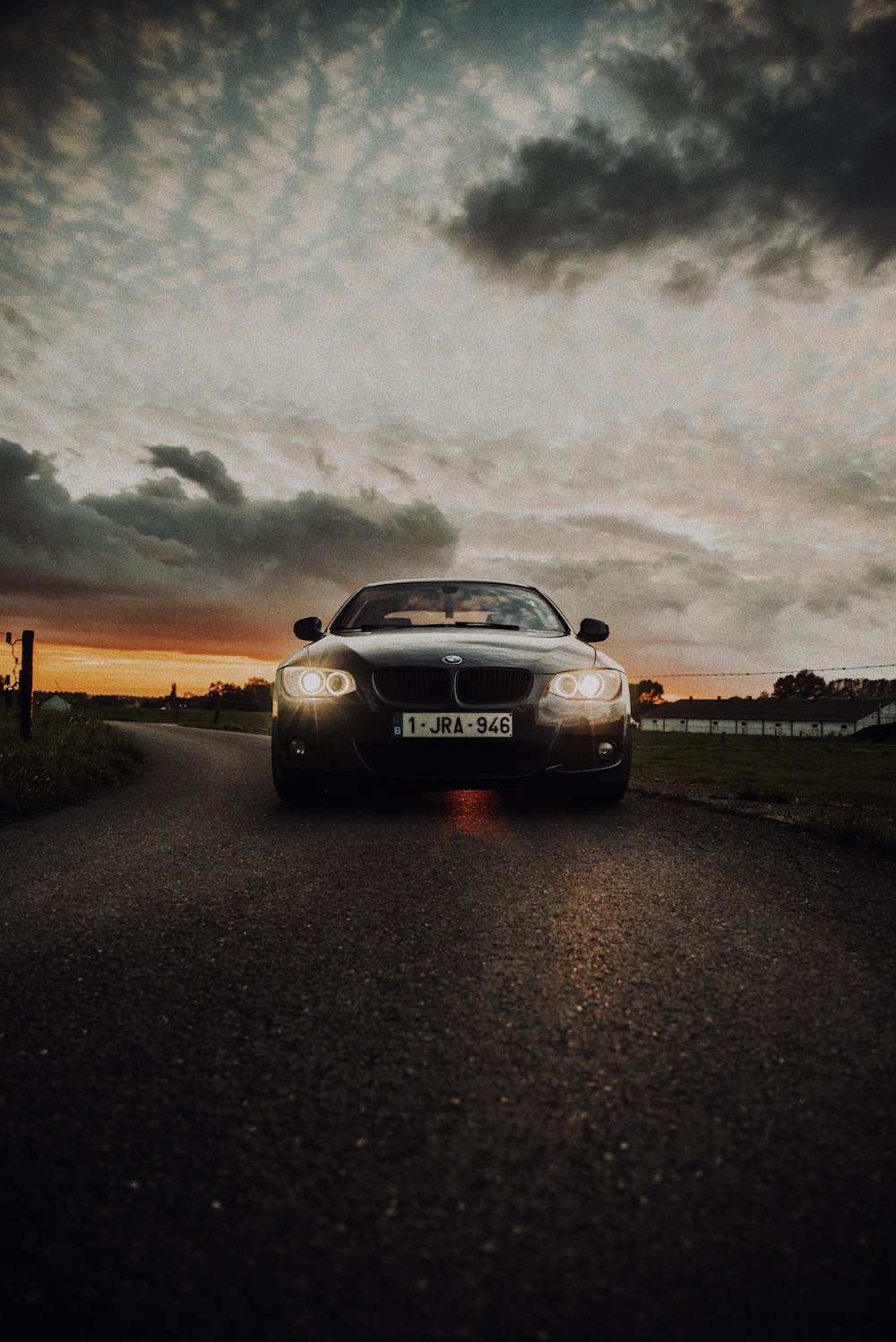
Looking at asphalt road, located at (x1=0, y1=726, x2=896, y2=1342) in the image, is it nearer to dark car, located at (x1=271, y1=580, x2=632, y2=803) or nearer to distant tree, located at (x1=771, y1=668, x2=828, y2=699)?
dark car, located at (x1=271, y1=580, x2=632, y2=803)

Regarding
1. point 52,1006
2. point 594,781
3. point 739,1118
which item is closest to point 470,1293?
point 739,1118

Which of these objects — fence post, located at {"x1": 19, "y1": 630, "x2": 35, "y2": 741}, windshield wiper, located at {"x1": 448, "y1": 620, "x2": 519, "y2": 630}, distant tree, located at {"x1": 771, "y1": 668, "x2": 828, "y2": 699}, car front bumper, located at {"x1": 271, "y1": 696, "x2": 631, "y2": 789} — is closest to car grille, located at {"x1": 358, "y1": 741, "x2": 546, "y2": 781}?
car front bumper, located at {"x1": 271, "y1": 696, "x2": 631, "y2": 789}

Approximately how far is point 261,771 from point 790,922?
6.42 m

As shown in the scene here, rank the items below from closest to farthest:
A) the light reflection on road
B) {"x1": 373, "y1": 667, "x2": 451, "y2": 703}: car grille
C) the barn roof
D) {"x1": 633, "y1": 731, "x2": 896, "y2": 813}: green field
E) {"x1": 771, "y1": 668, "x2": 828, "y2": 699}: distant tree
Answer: the light reflection on road < {"x1": 373, "y1": 667, "x2": 451, "y2": 703}: car grille < {"x1": 633, "y1": 731, "x2": 896, "y2": 813}: green field < the barn roof < {"x1": 771, "y1": 668, "x2": 828, "y2": 699}: distant tree

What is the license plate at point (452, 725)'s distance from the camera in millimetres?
4699

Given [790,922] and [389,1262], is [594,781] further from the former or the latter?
[389,1262]

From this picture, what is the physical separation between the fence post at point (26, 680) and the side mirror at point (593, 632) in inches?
425

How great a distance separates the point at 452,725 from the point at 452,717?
50 millimetres

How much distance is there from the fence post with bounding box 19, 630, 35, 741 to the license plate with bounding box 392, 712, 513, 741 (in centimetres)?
1069

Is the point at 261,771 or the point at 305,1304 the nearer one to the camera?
the point at 305,1304

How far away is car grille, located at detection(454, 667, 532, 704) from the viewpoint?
15.8 ft

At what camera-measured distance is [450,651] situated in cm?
495

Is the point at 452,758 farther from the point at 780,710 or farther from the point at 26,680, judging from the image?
the point at 780,710

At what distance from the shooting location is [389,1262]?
46.1 inches
